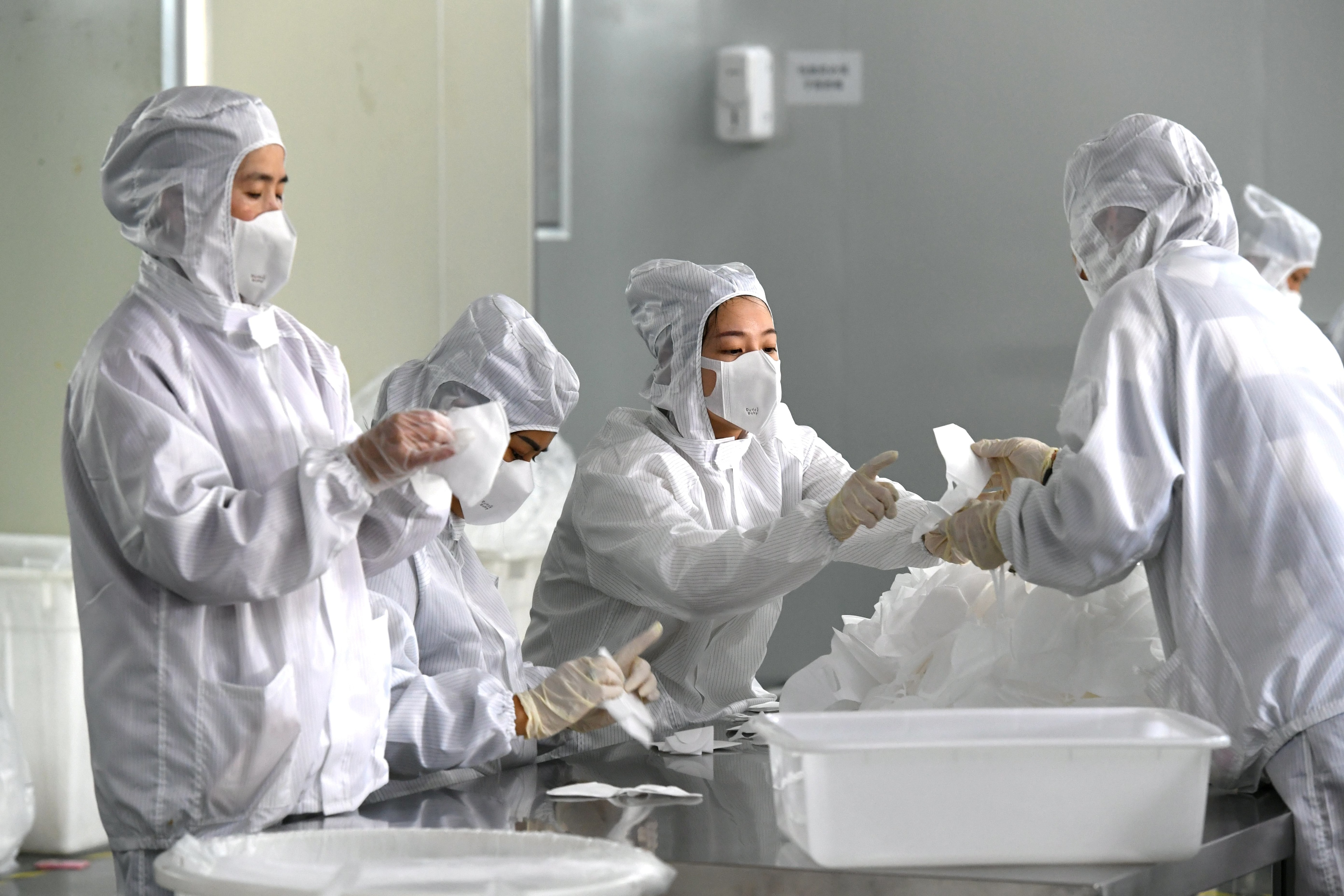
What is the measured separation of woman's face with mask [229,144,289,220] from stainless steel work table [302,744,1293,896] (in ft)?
2.28

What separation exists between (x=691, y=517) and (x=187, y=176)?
3.27 ft

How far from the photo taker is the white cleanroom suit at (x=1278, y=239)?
4.08 metres

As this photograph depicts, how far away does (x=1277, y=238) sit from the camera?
4.09m

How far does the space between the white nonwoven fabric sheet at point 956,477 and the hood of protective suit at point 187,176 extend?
1.06m

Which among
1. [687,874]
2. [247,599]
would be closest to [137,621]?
[247,599]

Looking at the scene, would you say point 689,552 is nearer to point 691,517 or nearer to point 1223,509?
point 691,517

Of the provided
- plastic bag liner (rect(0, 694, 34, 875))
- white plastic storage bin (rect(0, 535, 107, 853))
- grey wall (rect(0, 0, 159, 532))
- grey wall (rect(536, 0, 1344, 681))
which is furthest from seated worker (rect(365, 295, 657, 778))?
grey wall (rect(536, 0, 1344, 681))

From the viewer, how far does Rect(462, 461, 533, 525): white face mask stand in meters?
2.07

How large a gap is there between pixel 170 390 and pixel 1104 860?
1075mm

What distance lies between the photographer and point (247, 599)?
4.89 ft

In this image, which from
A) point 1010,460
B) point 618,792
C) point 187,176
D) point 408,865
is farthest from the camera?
point 1010,460

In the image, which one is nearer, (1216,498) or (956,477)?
(1216,498)

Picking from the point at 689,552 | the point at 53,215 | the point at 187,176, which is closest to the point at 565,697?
the point at 689,552

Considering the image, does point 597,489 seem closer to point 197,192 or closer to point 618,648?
point 618,648
